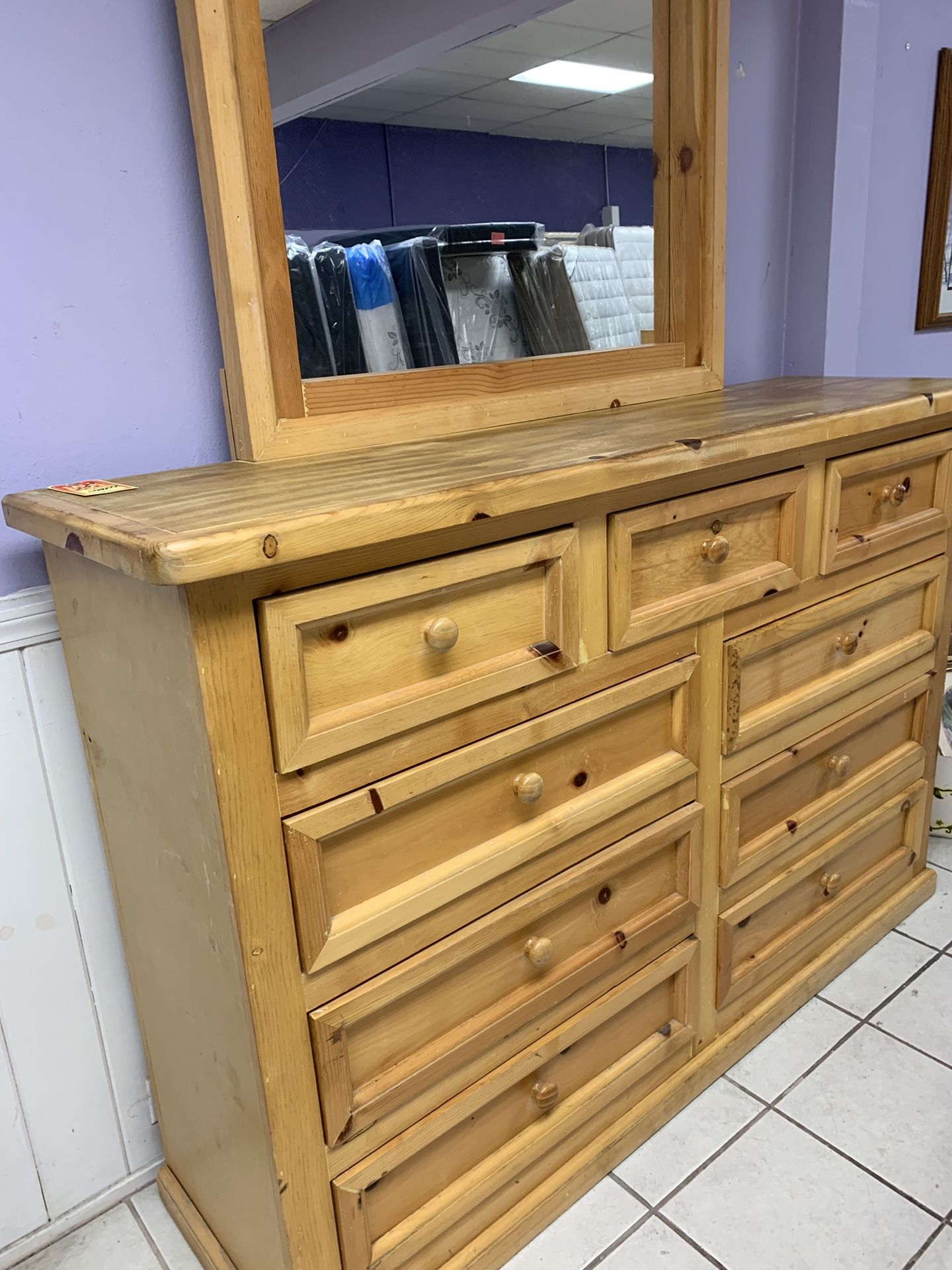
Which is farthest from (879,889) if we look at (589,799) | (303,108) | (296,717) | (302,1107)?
(303,108)

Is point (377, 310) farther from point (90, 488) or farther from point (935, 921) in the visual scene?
point (935, 921)

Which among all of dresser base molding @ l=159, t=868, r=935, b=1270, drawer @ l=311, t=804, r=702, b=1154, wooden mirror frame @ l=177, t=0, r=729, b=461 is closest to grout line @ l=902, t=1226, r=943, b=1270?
dresser base molding @ l=159, t=868, r=935, b=1270

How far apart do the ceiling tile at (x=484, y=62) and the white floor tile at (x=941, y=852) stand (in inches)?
67.4

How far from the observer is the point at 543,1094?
1.14 metres

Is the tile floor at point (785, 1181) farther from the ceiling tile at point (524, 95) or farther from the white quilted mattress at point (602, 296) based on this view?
the ceiling tile at point (524, 95)

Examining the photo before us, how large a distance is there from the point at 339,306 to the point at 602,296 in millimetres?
496

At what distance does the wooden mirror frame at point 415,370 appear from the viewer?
3.41ft

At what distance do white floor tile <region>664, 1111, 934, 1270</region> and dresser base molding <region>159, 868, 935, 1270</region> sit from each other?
96mm

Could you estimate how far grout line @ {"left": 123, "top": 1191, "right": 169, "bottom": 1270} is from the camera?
1210 millimetres

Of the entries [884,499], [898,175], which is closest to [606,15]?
[884,499]

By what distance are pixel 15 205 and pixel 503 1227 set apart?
1.33 meters

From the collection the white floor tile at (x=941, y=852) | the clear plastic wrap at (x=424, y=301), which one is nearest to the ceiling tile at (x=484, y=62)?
the clear plastic wrap at (x=424, y=301)

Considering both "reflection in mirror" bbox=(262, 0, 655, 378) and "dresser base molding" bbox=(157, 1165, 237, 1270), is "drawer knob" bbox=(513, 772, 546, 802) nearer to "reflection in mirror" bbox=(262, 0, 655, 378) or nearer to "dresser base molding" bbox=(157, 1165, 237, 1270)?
"reflection in mirror" bbox=(262, 0, 655, 378)

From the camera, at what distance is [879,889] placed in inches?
67.6
